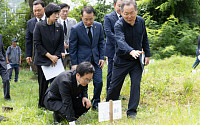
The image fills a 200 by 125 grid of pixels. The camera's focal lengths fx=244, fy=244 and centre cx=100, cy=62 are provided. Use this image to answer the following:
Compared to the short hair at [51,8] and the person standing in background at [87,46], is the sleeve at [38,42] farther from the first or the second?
the person standing in background at [87,46]

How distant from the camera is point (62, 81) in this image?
12.8 ft

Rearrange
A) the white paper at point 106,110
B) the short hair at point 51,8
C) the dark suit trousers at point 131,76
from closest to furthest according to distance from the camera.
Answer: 1. the white paper at point 106,110
2. the dark suit trousers at point 131,76
3. the short hair at point 51,8

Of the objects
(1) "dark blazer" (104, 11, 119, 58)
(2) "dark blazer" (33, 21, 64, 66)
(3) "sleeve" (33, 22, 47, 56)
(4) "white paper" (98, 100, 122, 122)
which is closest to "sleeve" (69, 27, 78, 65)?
(2) "dark blazer" (33, 21, 64, 66)

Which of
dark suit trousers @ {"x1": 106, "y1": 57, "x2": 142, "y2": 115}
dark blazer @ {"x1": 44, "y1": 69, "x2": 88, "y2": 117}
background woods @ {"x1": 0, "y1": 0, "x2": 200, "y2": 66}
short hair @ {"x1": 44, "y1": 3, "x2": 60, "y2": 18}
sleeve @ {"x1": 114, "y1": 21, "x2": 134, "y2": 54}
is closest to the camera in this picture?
dark blazer @ {"x1": 44, "y1": 69, "x2": 88, "y2": 117}

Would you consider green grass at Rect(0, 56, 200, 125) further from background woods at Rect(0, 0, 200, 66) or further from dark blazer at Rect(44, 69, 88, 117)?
background woods at Rect(0, 0, 200, 66)

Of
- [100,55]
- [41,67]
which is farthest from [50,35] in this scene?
[100,55]

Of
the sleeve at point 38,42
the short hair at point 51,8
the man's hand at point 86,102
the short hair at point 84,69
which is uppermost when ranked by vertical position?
the short hair at point 51,8

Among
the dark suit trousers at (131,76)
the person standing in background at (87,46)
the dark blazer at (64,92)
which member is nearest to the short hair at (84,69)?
the dark blazer at (64,92)

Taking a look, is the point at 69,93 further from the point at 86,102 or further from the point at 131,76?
the point at 131,76

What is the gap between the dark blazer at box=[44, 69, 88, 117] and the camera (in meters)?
3.85

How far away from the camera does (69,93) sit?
3926mm

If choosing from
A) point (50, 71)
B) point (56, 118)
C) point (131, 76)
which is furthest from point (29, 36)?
point (131, 76)

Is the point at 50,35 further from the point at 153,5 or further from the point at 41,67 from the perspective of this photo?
the point at 153,5

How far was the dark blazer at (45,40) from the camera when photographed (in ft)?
16.4
